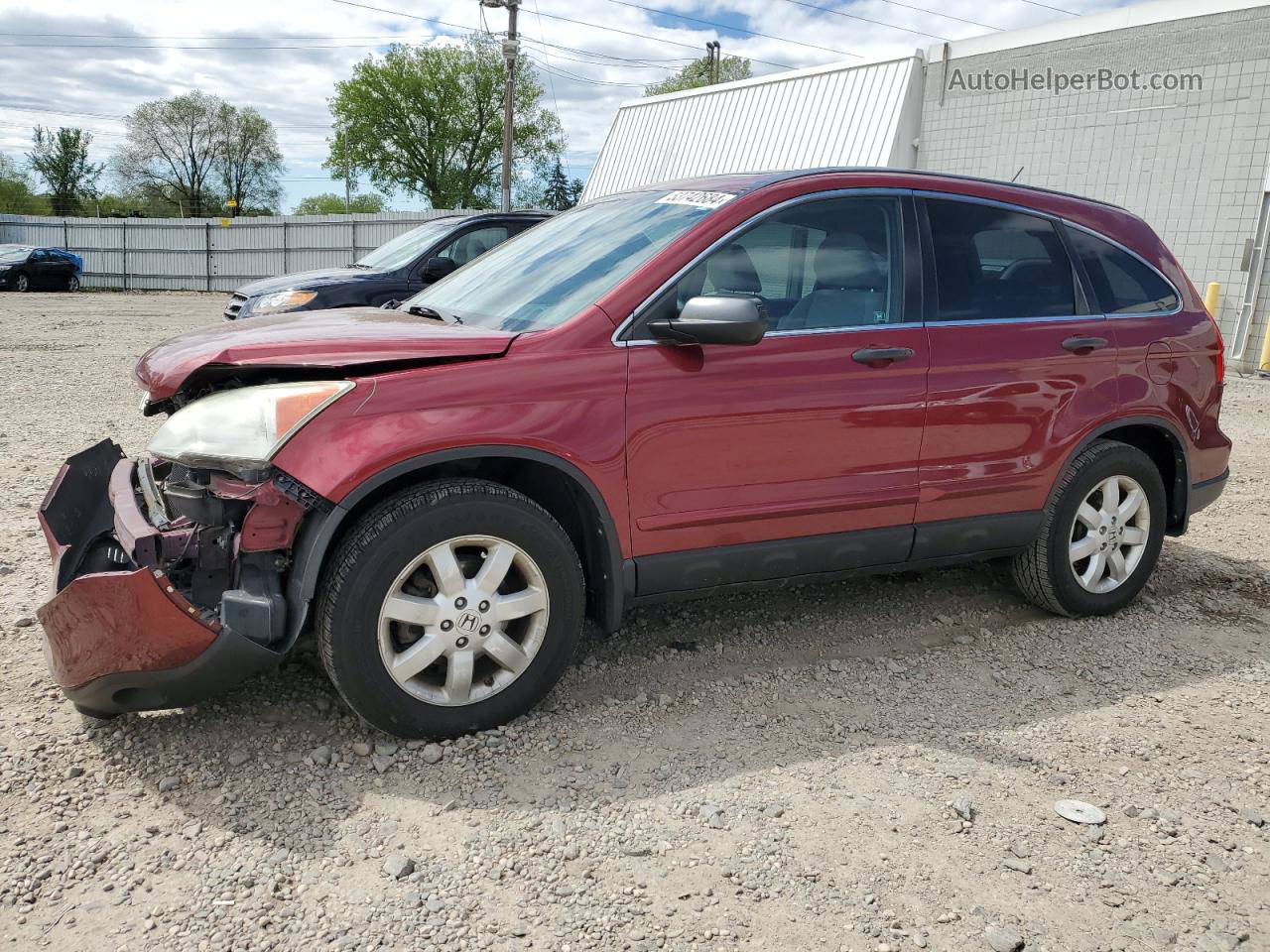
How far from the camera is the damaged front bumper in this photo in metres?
2.70

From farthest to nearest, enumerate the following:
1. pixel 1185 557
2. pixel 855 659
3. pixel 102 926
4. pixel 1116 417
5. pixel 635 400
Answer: pixel 1185 557, pixel 1116 417, pixel 855 659, pixel 635 400, pixel 102 926

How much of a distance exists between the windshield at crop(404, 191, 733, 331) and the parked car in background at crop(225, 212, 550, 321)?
166 inches

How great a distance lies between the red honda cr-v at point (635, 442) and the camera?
288 centimetres

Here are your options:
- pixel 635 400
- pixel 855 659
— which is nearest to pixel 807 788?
pixel 855 659

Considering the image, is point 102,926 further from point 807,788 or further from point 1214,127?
point 1214,127

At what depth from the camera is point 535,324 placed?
335 centimetres

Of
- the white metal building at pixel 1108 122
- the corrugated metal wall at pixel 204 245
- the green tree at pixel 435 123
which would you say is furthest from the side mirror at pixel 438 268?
the green tree at pixel 435 123

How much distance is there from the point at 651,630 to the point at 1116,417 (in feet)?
7.05

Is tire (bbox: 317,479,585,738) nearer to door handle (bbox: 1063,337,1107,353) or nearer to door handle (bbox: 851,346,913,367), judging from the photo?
door handle (bbox: 851,346,913,367)

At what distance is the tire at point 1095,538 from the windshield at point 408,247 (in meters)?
6.91

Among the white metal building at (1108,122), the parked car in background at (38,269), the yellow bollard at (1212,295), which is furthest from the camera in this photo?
the parked car in background at (38,269)

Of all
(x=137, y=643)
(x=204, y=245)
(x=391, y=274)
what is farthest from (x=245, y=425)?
(x=204, y=245)

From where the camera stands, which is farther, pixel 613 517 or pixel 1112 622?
pixel 1112 622

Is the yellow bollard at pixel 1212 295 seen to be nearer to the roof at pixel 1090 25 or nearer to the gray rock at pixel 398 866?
the roof at pixel 1090 25
